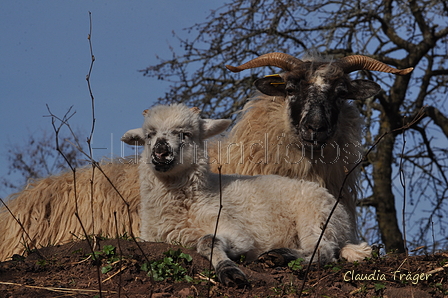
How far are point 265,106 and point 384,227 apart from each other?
669cm

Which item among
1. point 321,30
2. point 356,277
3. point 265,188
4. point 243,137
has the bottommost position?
point 356,277

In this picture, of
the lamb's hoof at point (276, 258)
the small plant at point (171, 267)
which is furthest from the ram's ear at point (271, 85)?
the small plant at point (171, 267)

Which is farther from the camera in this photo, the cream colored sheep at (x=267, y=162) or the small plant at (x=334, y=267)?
the cream colored sheep at (x=267, y=162)

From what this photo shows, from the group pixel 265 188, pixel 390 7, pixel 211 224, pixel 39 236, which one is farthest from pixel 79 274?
pixel 390 7

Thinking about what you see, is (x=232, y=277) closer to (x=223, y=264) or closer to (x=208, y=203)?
(x=223, y=264)

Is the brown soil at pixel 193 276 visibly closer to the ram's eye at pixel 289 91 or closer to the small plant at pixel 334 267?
the small plant at pixel 334 267

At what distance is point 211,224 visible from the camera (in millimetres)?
4871

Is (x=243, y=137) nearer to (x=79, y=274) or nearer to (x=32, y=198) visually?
(x=32, y=198)

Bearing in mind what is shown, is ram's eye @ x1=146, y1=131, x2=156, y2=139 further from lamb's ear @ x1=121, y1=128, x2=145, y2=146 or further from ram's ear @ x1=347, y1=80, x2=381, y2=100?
ram's ear @ x1=347, y1=80, x2=381, y2=100

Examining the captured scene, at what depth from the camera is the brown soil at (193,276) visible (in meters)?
3.96

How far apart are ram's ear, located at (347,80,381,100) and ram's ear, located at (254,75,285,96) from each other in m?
0.89

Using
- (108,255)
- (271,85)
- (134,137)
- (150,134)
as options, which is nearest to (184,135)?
(150,134)

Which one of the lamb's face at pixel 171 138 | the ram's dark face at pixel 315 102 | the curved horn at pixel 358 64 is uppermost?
the curved horn at pixel 358 64

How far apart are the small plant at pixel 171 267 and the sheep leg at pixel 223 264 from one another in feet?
0.67
